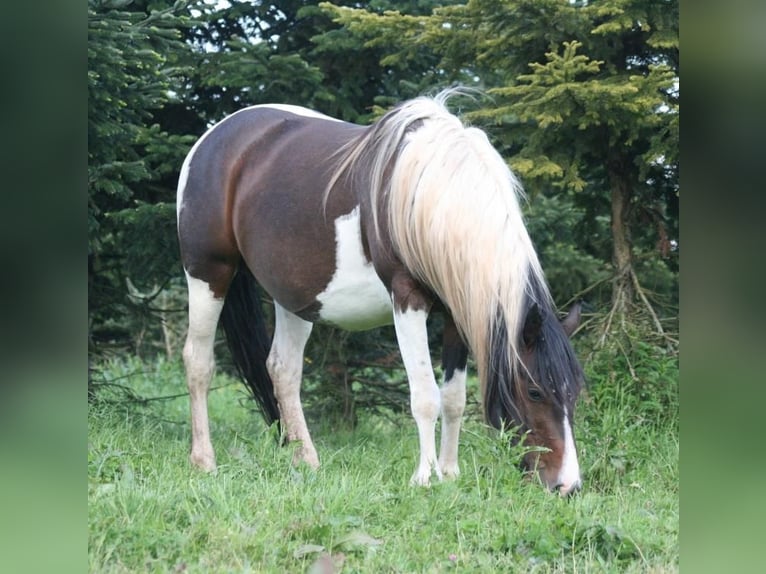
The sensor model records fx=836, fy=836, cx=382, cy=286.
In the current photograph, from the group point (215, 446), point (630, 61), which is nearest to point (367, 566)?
point (215, 446)

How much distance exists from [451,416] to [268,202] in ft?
5.16

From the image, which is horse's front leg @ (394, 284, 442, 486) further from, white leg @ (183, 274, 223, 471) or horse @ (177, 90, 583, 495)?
white leg @ (183, 274, 223, 471)

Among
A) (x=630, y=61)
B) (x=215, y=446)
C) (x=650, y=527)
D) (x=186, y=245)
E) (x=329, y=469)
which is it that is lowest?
(x=215, y=446)

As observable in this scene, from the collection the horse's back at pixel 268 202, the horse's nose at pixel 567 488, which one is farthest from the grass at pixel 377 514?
the horse's back at pixel 268 202

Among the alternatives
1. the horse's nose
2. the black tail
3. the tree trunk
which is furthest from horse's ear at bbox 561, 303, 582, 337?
Result: the black tail

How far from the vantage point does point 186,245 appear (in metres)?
4.93

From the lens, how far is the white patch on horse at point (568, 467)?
3598mm

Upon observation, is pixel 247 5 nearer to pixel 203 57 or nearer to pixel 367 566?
pixel 203 57

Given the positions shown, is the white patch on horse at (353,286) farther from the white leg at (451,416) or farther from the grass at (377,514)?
the grass at (377,514)

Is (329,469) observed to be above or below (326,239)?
below

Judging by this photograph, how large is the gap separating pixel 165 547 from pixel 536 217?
4.71m

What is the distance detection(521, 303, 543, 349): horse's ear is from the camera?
3.68 meters

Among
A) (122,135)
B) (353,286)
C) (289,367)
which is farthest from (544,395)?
(122,135)
